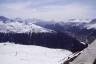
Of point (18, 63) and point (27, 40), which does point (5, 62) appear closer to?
point (18, 63)

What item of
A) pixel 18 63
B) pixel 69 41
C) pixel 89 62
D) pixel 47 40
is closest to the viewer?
pixel 89 62

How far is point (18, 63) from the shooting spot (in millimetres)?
42875

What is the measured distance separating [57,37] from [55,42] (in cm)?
1314

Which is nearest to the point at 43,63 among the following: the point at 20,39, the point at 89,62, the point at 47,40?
the point at 89,62

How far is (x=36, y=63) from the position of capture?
4450 centimetres

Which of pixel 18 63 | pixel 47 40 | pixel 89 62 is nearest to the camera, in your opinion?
pixel 89 62

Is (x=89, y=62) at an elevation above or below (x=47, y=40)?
above

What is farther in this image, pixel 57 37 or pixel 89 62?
pixel 57 37

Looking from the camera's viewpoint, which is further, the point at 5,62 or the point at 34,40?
the point at 34,40

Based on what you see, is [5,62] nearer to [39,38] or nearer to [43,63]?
[43,63]

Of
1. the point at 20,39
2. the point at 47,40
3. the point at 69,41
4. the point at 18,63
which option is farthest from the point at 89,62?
the point at 20,39

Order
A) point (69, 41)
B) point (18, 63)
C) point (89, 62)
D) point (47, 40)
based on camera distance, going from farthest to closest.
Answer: point (47, 40), point (69, 41), point (18, 63), point (89, 62)

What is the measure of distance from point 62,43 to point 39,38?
27.6 m

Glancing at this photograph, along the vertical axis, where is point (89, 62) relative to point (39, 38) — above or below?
above
